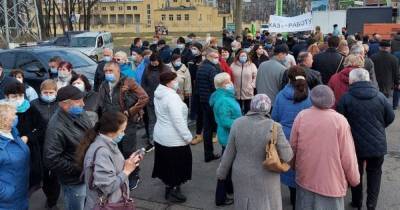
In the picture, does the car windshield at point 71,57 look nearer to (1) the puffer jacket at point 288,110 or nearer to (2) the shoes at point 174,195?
(2) the shoes at point 174,195

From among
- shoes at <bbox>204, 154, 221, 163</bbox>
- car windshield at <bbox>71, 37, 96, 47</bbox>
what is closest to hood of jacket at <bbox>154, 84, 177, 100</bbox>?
shoes at <bbox>204, 154, 221, 163</bbox>

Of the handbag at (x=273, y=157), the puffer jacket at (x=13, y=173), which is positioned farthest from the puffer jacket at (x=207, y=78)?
the puffer jacket at (x=13, y=173)

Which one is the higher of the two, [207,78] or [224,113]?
[207,78]

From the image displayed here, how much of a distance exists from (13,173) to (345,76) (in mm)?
4410

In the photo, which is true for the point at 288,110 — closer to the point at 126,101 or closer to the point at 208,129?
the point at 126,101

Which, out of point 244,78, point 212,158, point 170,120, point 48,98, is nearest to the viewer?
point 48,98

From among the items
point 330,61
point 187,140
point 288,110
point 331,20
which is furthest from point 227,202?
point 331,20

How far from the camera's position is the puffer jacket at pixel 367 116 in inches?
198

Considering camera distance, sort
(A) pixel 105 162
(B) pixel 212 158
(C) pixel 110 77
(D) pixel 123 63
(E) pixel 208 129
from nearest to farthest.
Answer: (A) pixel 105 162, (C) pixel 110 77, (E) pixel 208 129, (B) pixel 212 158, (D) pixel 123 63

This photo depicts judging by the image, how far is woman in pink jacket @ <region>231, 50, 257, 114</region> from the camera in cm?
849

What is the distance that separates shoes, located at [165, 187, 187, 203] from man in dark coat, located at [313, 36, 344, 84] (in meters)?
3.66

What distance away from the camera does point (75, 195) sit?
14.9 feet

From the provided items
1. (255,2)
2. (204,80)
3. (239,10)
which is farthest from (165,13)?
(204,80)

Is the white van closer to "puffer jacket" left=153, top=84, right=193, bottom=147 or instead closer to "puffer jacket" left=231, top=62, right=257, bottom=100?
"puffer jacket" left=231, top=62, right=257, bottom=100
